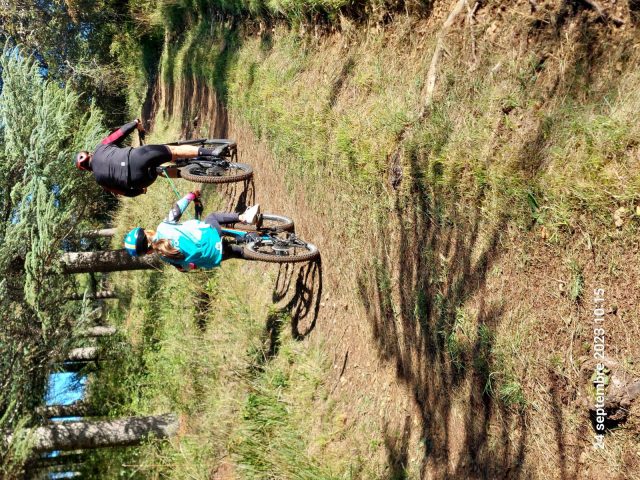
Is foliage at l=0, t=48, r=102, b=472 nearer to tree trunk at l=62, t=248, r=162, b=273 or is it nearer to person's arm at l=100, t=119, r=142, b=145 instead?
tree trunk at l=62, t=248, r=162, b=273

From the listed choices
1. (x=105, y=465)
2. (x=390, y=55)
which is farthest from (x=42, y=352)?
(x=390, y=55)

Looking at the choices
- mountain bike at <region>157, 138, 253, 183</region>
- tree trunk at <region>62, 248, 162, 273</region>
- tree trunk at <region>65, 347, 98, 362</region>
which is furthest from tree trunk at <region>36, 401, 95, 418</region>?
mountain bike at <region>157, 138, 253, 183</region>

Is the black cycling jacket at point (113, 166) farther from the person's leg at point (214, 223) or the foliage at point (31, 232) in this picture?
the foliage at point (31, 232)

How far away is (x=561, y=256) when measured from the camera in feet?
14.5

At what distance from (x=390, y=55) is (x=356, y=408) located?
408 centimetres

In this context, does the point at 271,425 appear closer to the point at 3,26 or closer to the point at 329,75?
the point at 329,75

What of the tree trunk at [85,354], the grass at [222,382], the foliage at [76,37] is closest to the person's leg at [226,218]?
the grass at [222,382]

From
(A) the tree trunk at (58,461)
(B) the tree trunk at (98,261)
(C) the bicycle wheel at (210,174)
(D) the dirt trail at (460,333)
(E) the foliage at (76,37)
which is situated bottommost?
(A) the tree trunk at (58,461)

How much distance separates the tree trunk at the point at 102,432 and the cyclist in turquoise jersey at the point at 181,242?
4625mm

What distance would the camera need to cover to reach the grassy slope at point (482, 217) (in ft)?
13.9

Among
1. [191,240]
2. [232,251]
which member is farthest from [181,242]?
[232,251]

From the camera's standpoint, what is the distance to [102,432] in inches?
408

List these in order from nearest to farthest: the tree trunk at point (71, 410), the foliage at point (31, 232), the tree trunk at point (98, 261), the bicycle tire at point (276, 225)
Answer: the bicycle tire at point (276, 225)
the foliage at point (31, 232)
the tree trunk at point (98, 261)
the tree trunk at point (71, 410)

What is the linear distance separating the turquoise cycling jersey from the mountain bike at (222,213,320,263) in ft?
0.92
